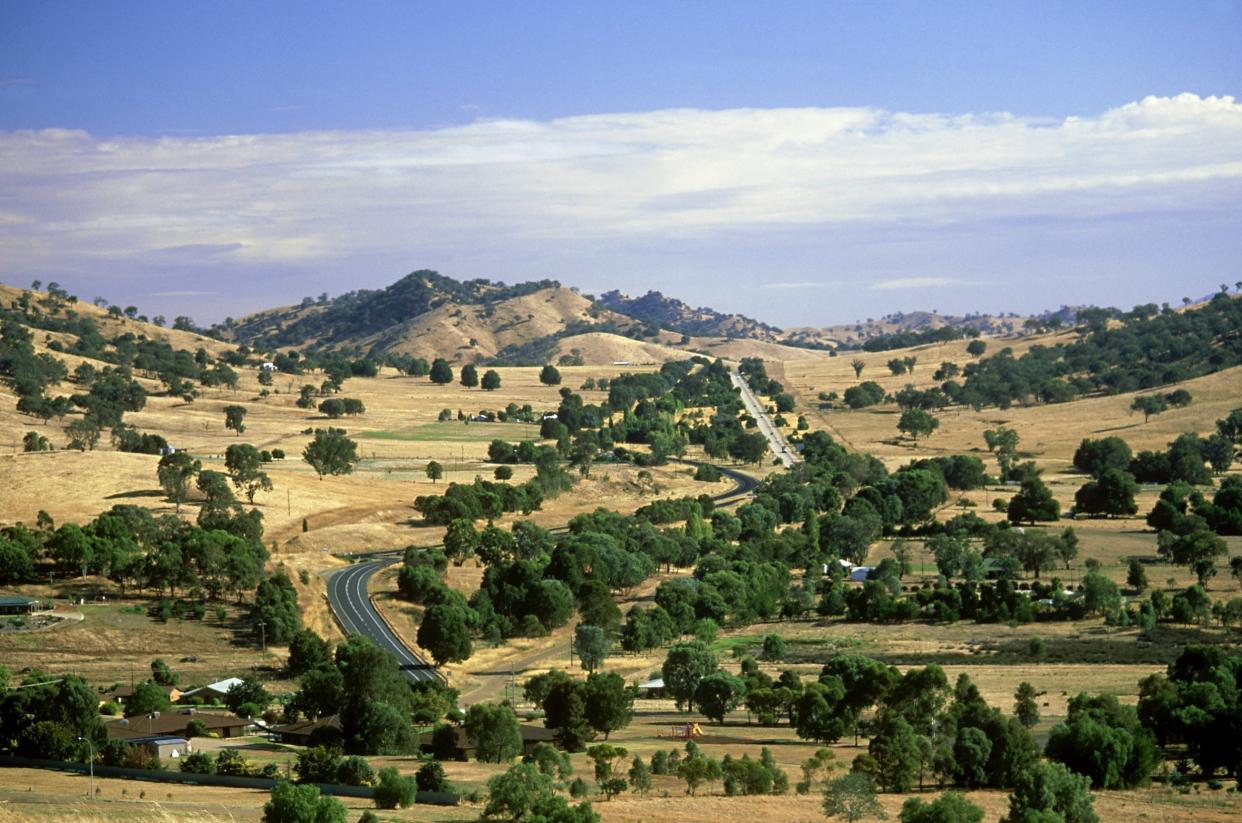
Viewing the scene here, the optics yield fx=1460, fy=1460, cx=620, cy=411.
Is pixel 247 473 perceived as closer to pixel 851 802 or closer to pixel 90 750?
pixel 90 750

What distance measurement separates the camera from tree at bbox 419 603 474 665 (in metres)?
81.2

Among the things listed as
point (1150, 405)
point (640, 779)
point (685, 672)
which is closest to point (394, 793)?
point (640, 779)

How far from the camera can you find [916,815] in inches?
1853

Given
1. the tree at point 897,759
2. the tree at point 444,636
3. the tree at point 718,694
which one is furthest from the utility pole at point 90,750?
the tree at point 897,759

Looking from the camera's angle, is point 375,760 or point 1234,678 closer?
point 375,760

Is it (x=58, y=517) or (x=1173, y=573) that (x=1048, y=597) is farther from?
(x=58, y=517)

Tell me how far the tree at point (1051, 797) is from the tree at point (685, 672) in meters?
26.0

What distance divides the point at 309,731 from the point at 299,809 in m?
20.4

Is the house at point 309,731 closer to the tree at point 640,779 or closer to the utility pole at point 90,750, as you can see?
the utility pole at point 90,750

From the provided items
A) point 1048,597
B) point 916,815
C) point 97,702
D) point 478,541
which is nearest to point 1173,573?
point 1048,597

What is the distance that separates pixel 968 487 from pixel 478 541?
62.6m

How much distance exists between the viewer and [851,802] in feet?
164

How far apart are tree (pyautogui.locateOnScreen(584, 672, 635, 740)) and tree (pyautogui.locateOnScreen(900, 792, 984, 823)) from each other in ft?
63.9

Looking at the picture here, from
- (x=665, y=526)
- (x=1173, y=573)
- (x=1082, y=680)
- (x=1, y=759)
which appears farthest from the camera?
(x=665, y=526)
